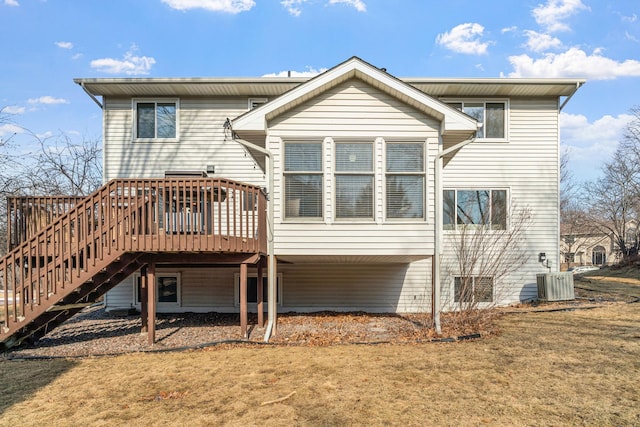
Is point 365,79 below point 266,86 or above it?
below

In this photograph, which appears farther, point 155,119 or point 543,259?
point 155,119

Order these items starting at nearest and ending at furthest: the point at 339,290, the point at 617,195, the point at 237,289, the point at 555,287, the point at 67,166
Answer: the point at 555,287, the point at 339,290, the point at 237,289, the point at 67,166, the point at 617,195

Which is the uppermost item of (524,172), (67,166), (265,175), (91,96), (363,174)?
(91,96)

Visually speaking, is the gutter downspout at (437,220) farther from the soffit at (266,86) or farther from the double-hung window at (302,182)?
the soffit at (266,86)

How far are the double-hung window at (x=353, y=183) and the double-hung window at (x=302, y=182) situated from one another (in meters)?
0.36

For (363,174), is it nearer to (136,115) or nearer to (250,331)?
(250,331)

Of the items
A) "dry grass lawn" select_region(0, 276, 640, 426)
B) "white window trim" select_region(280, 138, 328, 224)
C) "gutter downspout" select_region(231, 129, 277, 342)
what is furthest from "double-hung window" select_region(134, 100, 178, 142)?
"dry grass lawn" select_region(0, 276, 640, 426)

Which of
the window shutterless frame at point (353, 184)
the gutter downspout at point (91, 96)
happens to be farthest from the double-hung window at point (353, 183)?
the gutter downspout at point (91, 96)

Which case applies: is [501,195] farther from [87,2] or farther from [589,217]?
[589,217]

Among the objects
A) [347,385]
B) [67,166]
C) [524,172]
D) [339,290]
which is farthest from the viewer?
[67,166]

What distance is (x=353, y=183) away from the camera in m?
7.13

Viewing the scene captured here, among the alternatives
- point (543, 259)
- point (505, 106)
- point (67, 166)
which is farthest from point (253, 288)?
point (67, 166)

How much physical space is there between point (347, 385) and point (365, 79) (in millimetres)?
5313

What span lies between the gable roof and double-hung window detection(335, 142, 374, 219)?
1.14 metres
